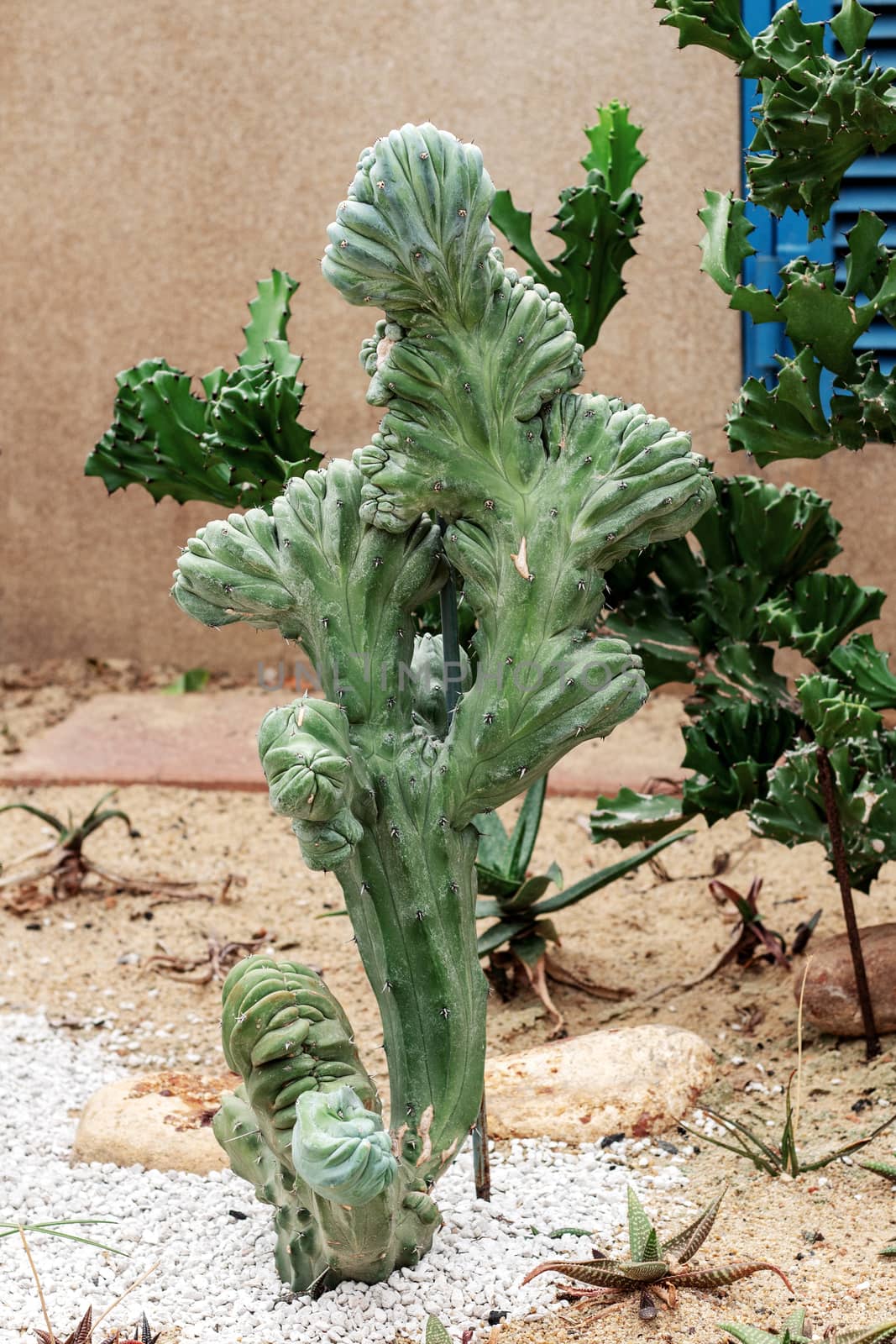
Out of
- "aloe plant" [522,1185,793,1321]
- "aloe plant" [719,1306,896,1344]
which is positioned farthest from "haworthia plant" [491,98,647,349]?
"aloe plant" [719,1306,896,1344]

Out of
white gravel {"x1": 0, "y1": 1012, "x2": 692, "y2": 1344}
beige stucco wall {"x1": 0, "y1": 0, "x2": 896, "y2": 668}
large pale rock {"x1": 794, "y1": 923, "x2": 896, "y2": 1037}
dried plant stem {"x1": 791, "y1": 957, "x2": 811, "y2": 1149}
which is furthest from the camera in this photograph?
beige stucco wall {"x1": 0, "y1": 0, "x2": 896, "y2": 668}

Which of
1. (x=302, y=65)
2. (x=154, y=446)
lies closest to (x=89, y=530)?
(x=302, y=65)

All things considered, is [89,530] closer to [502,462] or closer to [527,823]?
[527,823]

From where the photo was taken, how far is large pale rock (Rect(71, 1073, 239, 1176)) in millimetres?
2301

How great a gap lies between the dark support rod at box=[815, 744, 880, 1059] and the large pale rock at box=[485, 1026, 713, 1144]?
29cm

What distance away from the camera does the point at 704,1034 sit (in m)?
2.75

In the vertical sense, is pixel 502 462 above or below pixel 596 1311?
above

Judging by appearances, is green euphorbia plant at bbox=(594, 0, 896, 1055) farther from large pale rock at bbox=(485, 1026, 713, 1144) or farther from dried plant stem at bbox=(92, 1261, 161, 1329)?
dried plant stem at bbox=(92, 1261, 161, 1329)

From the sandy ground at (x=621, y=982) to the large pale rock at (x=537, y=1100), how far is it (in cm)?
9

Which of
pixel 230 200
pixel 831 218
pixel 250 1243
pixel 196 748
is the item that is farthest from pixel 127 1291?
pixel 230 200

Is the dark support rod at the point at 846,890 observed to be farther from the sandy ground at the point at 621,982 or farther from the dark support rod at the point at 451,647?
the dark support rod at the point at 451,647

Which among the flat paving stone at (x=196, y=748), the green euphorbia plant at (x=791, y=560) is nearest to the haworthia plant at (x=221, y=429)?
the green euphorbia plant at (x=791, y=560)

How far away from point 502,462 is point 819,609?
1.11 meters

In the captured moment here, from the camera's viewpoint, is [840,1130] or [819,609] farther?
[819,609]
